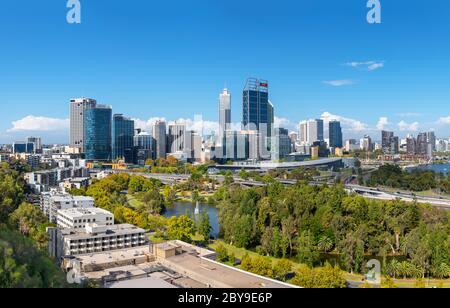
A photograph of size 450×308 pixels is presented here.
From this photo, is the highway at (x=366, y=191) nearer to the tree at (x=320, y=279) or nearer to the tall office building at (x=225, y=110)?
the tree at (x=320, y=279)

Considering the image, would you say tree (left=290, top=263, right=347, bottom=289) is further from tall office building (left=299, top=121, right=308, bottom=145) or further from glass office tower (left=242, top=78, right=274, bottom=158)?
tall office building (left=299, top=121, right=308, bottom=145)

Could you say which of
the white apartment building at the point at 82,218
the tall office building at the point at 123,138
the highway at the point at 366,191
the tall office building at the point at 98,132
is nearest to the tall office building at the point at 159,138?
the tall office building at the point at 123,138

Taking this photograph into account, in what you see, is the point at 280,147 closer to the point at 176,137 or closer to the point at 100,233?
the point at 176,137

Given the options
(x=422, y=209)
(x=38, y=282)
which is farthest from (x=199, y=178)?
(x=38, y=282)

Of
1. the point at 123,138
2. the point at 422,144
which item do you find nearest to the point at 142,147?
the point at 123,138

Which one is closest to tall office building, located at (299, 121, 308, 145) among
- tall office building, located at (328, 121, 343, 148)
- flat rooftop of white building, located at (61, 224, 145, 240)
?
tall office building, located at (328, 121, 343, 148)
